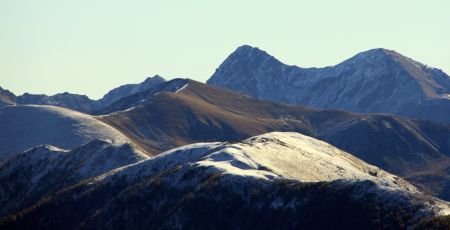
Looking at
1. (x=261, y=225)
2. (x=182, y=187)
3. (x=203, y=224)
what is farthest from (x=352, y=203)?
(x=182, y=187)

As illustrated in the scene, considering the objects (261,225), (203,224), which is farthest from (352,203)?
(203,224)

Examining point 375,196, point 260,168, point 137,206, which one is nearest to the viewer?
point 375,196

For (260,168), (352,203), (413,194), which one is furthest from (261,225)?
(260,168)

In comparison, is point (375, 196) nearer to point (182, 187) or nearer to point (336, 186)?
point (336, 186)

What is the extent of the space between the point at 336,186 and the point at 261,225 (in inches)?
589

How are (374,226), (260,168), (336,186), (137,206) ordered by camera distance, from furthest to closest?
(260,168)
(137,206)
(336,186)
(374,226)

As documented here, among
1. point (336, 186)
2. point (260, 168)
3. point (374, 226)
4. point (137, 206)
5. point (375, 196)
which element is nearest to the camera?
point (374, 226)

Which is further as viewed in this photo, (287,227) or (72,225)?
(72,225)

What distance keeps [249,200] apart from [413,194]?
3452cm

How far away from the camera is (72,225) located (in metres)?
189

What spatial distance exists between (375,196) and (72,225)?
70.4 metres

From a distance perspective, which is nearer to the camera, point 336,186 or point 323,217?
point 323,217

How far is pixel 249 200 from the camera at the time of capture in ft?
551

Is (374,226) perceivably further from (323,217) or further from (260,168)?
(260,168)
